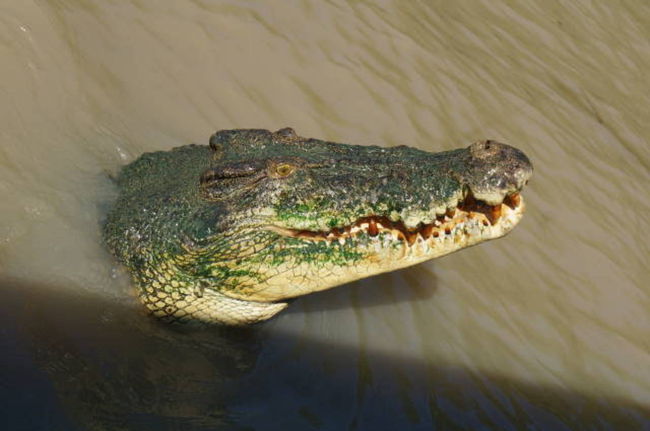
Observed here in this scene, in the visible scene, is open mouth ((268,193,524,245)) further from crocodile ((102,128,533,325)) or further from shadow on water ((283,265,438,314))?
shadow on water ((283,265,438,314))

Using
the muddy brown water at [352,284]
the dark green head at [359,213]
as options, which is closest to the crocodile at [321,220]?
the dark green head at [359,213]

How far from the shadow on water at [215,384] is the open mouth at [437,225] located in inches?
30.3

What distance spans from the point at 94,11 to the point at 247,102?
1291 mm

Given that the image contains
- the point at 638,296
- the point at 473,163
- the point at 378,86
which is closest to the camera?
the point at 473,163

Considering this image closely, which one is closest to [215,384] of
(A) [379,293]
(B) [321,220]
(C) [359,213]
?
(B) [321,220]

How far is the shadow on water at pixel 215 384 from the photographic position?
10.2 ft

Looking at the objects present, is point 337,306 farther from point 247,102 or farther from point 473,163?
point 247,102

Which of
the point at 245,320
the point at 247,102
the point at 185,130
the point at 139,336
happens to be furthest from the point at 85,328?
the point at 247,102

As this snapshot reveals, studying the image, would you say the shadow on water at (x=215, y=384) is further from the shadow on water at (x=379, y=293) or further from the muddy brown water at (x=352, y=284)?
the shadow on water at (x=379, y=293)

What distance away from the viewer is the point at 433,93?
5.90 metres

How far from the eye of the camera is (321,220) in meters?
3.32

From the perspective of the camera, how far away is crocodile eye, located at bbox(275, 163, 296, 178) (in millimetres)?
3355

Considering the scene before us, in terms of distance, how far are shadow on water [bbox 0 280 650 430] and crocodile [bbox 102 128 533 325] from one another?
31cm

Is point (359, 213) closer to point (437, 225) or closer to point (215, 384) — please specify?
point (437, 225)
